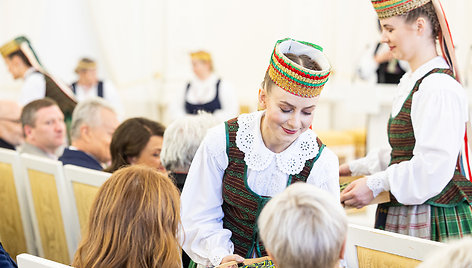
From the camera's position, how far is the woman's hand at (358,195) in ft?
7.53

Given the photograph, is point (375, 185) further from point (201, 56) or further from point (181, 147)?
point (201, 56)

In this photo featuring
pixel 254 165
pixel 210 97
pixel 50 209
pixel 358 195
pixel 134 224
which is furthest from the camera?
pixel 210 97

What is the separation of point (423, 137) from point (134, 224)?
3.55 feet

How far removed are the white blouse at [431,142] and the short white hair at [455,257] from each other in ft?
3.52

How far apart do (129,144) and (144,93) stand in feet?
18.4

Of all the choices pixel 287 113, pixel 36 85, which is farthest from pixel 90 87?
pixel 287 113

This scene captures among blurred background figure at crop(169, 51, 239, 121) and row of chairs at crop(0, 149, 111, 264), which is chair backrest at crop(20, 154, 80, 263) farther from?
blurred background figure at crop(169, 51, 239, 121)

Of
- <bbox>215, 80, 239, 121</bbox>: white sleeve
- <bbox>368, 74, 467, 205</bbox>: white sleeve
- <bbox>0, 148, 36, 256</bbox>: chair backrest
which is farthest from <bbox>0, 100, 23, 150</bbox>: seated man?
<bbox>368, 74, 467, 205</bbox>: white sleeve

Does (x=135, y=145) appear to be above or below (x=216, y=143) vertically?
below

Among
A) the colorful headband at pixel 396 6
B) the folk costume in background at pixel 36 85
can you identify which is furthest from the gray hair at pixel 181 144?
the folk costume in background at pixel 36 85

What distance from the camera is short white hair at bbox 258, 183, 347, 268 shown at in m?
1.36

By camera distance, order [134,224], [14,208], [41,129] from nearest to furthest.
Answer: [134,224]
[14,208]
[41,129]

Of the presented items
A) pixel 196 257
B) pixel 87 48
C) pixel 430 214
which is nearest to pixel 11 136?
pixel 196 257

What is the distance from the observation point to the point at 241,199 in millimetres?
1986
